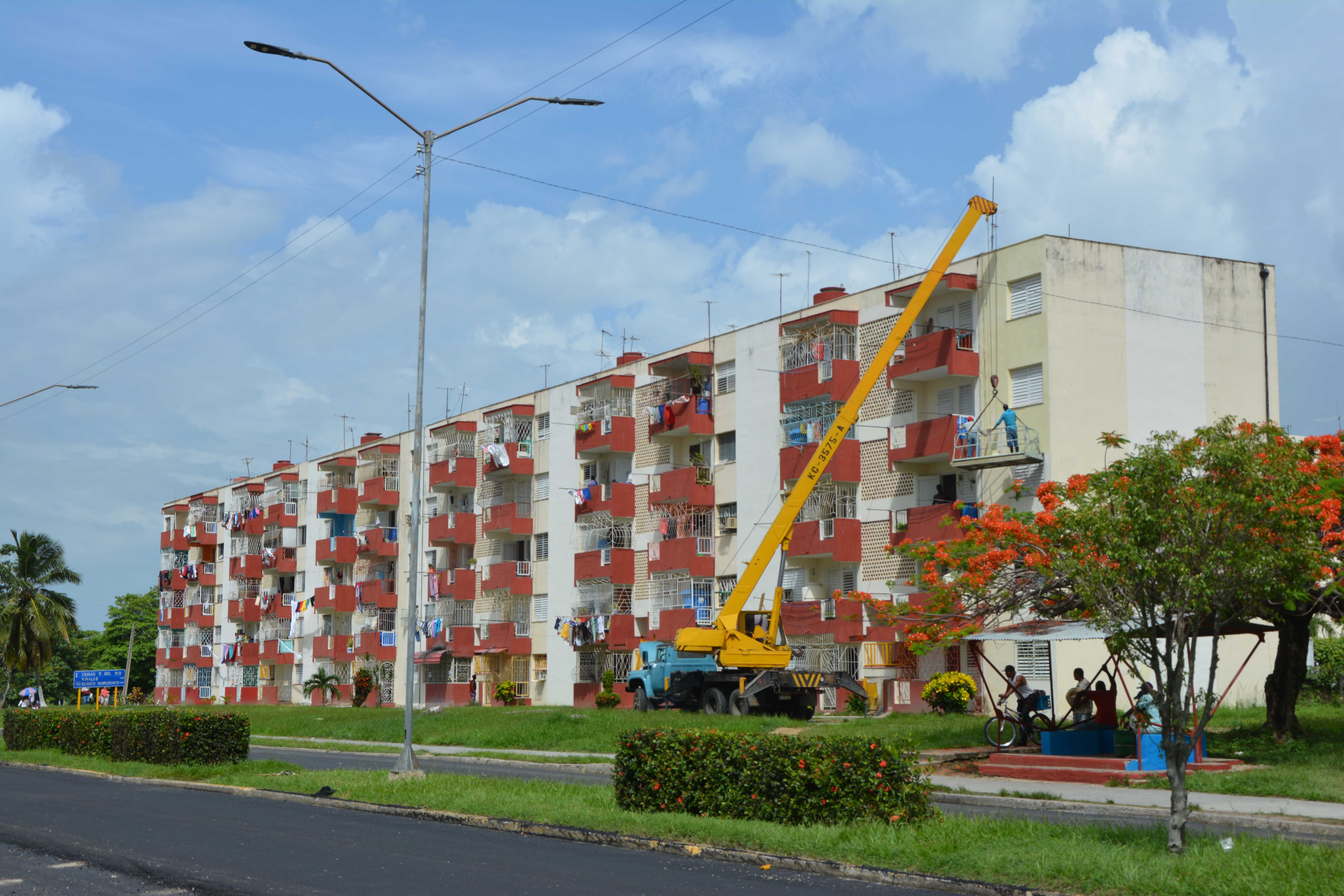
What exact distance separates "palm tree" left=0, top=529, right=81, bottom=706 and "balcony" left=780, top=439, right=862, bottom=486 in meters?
45.3

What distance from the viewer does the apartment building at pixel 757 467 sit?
1575 inches

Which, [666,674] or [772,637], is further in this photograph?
[666,674]

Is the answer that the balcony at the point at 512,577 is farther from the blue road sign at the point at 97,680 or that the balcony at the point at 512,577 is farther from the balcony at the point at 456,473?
the blue road sign at the point at 97,680

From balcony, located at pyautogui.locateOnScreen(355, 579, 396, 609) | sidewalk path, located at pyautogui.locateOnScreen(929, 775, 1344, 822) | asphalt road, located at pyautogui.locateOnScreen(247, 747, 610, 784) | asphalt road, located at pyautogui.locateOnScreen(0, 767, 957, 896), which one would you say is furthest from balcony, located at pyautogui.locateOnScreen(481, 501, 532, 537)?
asphalt road, located at pyautogui.locateOnScreen(0, 767, 957, 896)

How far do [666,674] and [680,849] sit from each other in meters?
28.2

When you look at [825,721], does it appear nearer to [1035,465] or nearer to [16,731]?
[1035,465]

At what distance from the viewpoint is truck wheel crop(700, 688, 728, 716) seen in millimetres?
38812

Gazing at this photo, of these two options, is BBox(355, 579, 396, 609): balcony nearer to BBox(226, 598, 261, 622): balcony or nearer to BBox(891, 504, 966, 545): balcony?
BBox(226, 598, 261, 622): balcony

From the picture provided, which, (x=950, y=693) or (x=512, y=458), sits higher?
(x=512, y=458)

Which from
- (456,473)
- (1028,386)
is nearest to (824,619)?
(1028,386)

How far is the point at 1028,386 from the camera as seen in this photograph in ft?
131

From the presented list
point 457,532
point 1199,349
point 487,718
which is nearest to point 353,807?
point 487,718

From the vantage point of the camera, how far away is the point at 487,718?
139ft

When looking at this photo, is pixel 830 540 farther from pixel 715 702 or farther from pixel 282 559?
pixel 282 559
